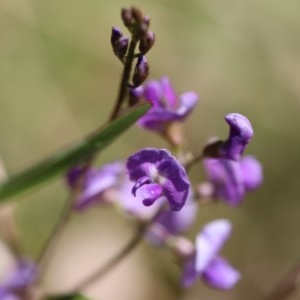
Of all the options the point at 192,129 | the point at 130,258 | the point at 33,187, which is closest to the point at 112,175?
the point at 33,187

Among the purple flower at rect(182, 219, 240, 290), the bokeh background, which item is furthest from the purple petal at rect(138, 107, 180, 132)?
the bokeh background

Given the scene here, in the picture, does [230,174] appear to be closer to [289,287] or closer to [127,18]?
[289,287]

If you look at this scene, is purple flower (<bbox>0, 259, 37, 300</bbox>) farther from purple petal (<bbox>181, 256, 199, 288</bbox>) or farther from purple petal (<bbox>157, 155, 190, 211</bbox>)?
purple petal (<bbox>157, 155, 190, 211</bbox>)

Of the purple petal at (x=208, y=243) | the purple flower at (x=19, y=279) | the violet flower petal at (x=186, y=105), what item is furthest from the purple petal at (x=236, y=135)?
the purple flower at (x=19, y=279)

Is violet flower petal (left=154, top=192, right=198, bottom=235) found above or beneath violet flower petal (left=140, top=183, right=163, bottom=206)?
beneath

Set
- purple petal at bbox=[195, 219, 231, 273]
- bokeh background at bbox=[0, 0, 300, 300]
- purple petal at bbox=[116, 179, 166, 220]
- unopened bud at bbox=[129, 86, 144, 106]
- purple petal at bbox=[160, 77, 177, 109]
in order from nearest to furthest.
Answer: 1. unopened bud at bbox=[129, 86, 144, 106]
2. purple petal at bbox=[160, 77, 177, 109]
3. purple petal at bbox=[195, 219, 231, 273]
4. purple petal at bbox=[116, 179, 166, 220]
5. bokeh background at bbox=[0, 0, 300, 300]

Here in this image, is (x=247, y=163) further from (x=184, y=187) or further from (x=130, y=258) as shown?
(x=130, y=258)

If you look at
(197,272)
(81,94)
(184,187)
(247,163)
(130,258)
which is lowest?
(130,258)

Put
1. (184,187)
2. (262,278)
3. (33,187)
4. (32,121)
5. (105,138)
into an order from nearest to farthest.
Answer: (184,187) < (105,138) < (33,187) < (262,278) < (32,121)
